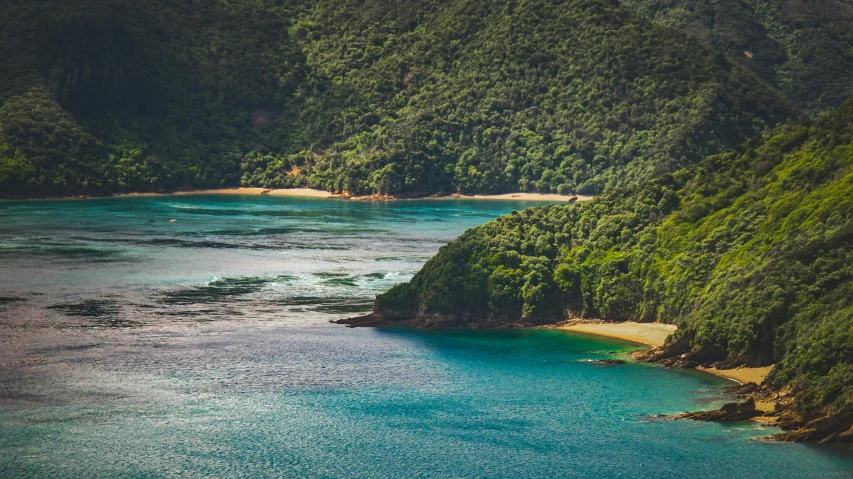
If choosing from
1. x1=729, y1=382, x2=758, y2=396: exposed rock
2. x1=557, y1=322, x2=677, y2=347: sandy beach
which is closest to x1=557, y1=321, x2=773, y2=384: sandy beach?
x1=557, y1=322, x2=677, y2=347: sandy beach

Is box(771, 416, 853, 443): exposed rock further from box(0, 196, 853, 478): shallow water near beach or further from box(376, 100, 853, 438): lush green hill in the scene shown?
box(376, 100, 853, 438): lush green hill

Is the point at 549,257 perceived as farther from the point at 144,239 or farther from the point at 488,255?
the point at 144,239

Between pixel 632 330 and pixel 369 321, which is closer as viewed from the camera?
pixel 632 330

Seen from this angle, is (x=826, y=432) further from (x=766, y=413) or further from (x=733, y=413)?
(x=733, y=413)

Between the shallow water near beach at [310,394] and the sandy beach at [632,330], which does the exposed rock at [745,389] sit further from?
the sandy beach at [632,330]

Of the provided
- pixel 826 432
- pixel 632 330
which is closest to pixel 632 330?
pixel 632 330

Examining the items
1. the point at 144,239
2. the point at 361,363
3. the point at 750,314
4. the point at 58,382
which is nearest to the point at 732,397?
the point at 750,314
